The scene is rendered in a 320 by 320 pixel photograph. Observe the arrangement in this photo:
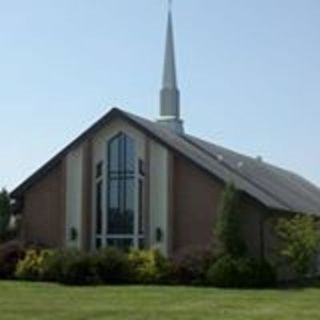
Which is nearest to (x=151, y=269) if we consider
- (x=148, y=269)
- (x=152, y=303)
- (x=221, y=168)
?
(x=148, y=269)

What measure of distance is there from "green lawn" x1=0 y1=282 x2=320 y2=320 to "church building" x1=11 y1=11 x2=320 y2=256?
687 cm

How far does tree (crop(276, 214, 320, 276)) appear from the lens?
132 feet

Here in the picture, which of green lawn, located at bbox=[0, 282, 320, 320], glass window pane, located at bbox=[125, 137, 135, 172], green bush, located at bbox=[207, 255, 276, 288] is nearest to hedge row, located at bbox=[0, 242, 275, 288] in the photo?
green bush, located at bbox=[207, 255, 276, 288]

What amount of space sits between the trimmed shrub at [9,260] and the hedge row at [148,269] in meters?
1.63

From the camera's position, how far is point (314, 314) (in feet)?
78.8

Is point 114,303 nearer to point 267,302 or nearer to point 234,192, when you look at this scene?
point 267,302

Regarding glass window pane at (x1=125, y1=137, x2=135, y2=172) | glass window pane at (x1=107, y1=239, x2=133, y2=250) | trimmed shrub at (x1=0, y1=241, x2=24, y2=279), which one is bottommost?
trimmed shrub at (x1=0, y1=241, x2=24, y2=279)

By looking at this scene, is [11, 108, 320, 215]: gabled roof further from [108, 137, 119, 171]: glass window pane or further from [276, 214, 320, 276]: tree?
[276, 214, 320, 276]: tree

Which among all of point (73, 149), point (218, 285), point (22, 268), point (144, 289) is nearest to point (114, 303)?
point (144, 289)

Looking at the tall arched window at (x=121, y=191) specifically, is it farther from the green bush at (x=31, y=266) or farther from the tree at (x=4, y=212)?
the tree at (x=4, y=212)

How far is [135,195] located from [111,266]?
5.24 meters

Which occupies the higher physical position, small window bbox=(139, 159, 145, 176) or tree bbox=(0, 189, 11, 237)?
small window bbox=(139, 159, 145, 176)

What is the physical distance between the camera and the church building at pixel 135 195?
1633 inches

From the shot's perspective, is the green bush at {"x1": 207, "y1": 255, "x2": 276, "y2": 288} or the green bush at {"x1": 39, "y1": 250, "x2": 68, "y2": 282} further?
the green bush at {"x1": 39, "y1": 250, "x2": 68, "y2": 282}
